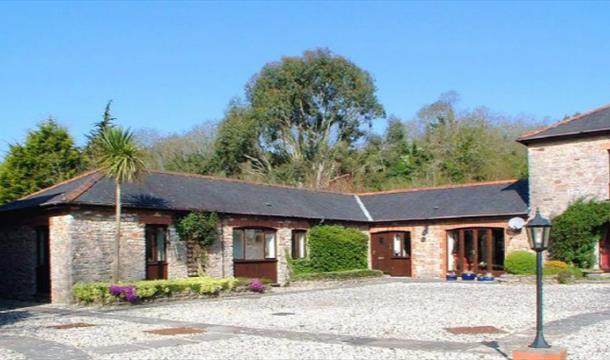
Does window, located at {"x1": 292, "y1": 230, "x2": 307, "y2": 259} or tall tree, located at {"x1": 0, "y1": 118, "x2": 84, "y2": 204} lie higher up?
tall tree, located at {"x1": 0, "y1": 118, "x2": 84, "y2": 204}

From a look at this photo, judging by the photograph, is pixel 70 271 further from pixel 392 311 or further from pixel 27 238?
pixel 392 311

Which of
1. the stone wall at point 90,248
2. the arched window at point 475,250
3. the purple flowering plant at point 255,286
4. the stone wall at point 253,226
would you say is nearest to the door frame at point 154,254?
the stone wall at point 90,248

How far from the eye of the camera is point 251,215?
82.3 ft

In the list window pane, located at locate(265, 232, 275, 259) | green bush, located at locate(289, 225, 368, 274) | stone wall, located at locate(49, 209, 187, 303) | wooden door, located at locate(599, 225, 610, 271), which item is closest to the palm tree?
stone wall, located at locate(49, 209, 187, 303)

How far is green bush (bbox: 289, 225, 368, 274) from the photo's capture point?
27.3 metres

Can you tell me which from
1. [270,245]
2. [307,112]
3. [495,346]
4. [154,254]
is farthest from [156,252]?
[307,112]

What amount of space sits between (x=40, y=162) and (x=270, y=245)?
13.3m

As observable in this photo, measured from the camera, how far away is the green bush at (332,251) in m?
27.3

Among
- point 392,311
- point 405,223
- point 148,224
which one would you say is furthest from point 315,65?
point 392,311

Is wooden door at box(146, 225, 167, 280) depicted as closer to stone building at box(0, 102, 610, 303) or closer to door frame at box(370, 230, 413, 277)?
stone building at box(0, 102, 610, 303)

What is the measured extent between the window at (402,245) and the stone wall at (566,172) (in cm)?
614

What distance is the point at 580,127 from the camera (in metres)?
25.4

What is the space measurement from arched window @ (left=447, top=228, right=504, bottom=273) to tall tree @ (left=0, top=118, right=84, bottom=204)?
18540 mm

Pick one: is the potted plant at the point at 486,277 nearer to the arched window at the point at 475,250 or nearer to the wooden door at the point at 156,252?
the arched window at the point at 475,250
